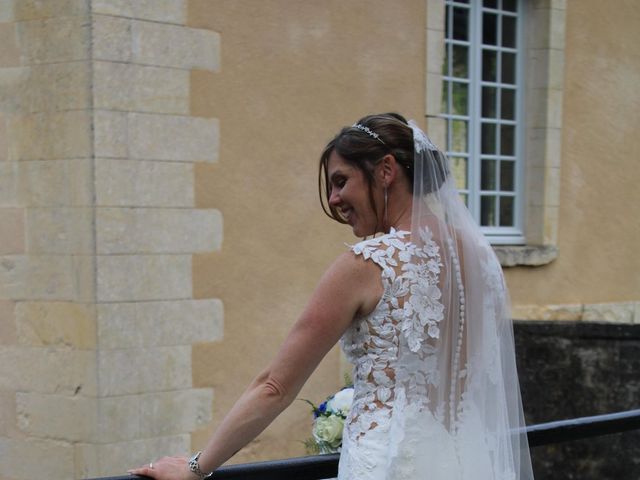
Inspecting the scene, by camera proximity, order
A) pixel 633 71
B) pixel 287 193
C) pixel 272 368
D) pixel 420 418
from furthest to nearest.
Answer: pixel 633 71 → pixel 287 193 → pixel 420 418 → pixel 272 368

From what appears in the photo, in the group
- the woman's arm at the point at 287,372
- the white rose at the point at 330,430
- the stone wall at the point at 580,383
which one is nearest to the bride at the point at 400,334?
the woman's arm at the point at 287,372

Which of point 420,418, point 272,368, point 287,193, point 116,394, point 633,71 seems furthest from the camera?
point 633,71

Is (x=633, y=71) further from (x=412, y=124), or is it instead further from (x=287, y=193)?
(x=412, y=124)

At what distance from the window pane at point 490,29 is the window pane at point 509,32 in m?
0.08

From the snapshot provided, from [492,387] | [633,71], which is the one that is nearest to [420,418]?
[492,387]

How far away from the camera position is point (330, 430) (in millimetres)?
2494

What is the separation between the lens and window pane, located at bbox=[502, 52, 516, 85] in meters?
7.62

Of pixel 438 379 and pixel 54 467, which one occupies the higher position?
pixel 438 379

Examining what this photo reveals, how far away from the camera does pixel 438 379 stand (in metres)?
2.24

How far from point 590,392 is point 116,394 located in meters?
3.06

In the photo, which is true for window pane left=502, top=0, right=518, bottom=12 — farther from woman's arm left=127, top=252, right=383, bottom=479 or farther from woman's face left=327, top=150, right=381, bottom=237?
woman's arm left=127, top=252, right=383, bottom=479

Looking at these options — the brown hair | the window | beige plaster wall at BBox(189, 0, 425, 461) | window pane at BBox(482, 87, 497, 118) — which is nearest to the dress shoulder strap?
the brown hair

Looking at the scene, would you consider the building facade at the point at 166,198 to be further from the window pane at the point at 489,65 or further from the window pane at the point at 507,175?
the window pane at the point at 507,175

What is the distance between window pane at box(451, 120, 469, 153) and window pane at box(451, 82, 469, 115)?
0.08 m
